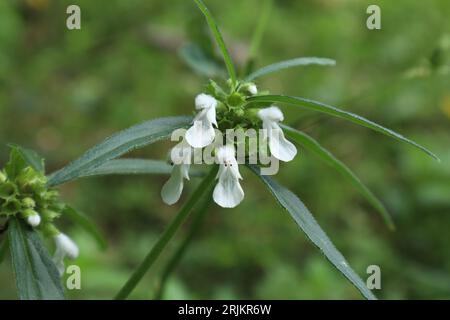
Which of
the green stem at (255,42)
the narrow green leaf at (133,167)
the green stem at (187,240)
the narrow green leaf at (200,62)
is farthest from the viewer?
the narrow green leaf at (200,62)

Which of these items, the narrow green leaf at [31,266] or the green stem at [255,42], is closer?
the narrow green leaf at [31,266]

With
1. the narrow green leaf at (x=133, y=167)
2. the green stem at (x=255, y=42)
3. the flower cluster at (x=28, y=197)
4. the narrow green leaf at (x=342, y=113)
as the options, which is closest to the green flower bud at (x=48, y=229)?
the flower cluster at (x=28, y=197)

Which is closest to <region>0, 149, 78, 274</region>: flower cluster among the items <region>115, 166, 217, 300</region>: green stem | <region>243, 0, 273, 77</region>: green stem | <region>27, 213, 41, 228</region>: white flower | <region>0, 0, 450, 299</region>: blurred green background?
<region>27, 213, 41, 228</region>: white flower

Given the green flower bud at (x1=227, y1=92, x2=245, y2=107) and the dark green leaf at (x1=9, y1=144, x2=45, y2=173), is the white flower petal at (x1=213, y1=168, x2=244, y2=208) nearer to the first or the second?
the green flower bud at (x1=227, y1=92, x2=245, y2=107)

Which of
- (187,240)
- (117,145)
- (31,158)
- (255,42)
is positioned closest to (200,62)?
(255,42)

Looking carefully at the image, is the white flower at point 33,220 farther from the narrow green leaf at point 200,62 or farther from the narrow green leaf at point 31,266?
the narrow green leaf at point 200,62

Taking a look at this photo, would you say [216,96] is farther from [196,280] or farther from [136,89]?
[136,89]
